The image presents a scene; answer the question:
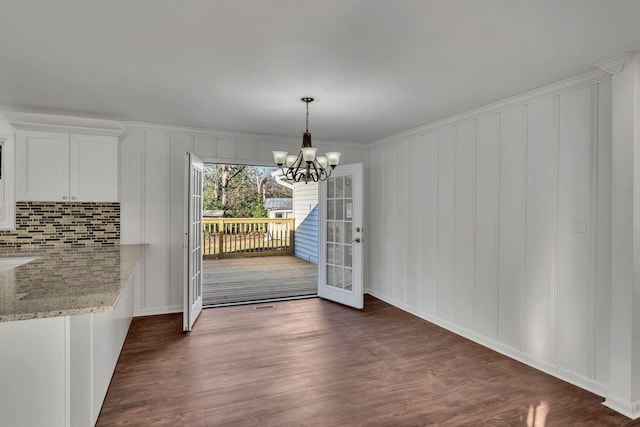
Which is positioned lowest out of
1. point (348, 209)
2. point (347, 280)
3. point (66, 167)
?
point (347, 280)

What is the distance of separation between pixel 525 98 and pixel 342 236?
110 inches

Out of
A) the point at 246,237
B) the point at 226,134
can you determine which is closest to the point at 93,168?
the point at 226,134

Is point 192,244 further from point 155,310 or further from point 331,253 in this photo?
point 331,253

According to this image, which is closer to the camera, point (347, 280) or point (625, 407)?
point (625, 407)

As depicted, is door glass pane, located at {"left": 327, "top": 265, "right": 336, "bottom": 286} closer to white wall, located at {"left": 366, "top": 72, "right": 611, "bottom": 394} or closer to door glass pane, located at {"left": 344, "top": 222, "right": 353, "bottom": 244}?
door glass pane, located at {"left": 344, "top": 222, "right": 353, "bottom": 244}

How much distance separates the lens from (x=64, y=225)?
389 cm

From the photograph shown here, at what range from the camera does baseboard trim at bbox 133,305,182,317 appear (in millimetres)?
4180

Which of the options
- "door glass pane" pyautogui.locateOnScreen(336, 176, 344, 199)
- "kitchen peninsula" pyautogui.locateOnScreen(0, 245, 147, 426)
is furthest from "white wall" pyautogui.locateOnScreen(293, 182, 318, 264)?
"kitchen peninsula" pyautogui.locateOnScreen(0, 245, 147, 426)

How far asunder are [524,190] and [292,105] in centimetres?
226

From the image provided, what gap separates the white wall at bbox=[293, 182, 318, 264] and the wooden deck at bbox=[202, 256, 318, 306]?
0.32 metres

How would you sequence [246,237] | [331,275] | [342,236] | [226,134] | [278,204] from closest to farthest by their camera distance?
[226,134] → [342,236] → [331,275] → [246,237] → [278,204]

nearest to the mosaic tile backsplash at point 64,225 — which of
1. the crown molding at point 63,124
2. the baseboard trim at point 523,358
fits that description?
the crown molding at point 63,124

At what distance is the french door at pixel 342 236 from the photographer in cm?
463

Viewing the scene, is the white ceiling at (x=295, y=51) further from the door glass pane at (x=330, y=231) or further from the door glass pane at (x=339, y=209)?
the door glass pane at (x=330, y=231)
